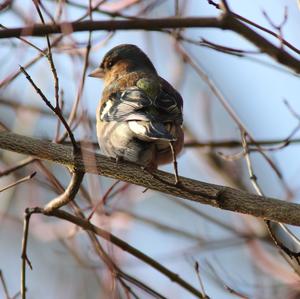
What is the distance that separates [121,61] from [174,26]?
3.97m

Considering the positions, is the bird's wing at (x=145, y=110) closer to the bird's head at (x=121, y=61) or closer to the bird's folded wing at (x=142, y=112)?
the bird's folded wing at (x=142, y=112)

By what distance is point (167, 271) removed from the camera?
4.07 metres

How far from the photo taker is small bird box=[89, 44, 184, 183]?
455cm

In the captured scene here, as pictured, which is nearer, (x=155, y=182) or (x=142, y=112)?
(x=155, y=182)

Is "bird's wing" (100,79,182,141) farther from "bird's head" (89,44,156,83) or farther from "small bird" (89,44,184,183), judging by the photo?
"bird's head" (89,44,156,83)

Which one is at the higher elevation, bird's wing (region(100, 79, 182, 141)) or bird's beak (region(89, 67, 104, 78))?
bird's beak (region(89, 67, 104, 78))

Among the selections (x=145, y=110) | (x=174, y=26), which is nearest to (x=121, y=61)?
(x=145, y=110)

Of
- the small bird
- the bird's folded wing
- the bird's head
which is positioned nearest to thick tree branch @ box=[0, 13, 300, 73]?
the small bird

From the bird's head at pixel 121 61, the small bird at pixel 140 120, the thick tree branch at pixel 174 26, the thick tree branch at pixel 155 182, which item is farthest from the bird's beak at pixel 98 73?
the thick tree branch at pixel 174 26

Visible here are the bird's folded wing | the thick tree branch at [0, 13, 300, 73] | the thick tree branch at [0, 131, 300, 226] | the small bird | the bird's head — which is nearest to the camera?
the thick tree branch at [0, 13, 300, 73]

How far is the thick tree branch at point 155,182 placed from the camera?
12.3 ft

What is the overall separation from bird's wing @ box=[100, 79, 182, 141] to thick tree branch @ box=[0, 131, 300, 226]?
323 millimetres

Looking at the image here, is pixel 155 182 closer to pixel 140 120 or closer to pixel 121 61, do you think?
pixel 140 120

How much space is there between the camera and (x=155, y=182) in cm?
394
